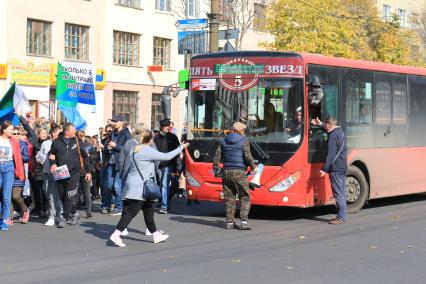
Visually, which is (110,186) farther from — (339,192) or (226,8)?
(226,8)

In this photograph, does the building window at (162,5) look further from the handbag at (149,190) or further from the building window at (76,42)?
the handbag at (149,190)

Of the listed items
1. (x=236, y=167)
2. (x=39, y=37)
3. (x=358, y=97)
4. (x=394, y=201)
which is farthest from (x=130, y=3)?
(x=236, y=167)

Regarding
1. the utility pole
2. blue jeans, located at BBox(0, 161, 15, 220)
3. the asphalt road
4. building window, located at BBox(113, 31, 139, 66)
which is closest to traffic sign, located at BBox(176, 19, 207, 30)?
the utility pole

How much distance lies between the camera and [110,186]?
50.6 ft

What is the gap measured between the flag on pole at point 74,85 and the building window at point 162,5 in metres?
18.9

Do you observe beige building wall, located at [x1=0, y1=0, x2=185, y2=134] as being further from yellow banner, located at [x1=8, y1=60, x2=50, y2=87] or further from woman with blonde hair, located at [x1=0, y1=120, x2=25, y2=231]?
woman with blonde hair, located at [x1=0, y1=120, x2=25, y2=231]

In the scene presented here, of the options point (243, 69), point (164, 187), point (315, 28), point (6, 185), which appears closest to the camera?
point (6, 185)

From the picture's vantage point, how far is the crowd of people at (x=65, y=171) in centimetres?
1157

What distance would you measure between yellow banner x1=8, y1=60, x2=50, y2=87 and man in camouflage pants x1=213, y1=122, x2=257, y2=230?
19.5 m

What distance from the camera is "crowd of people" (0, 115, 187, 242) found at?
11.6m

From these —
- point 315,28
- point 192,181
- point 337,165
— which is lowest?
point 192,181

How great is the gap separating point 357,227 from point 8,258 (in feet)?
19.1

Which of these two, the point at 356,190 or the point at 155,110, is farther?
the point at 155,110

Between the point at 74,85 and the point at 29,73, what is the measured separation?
12355 mm
